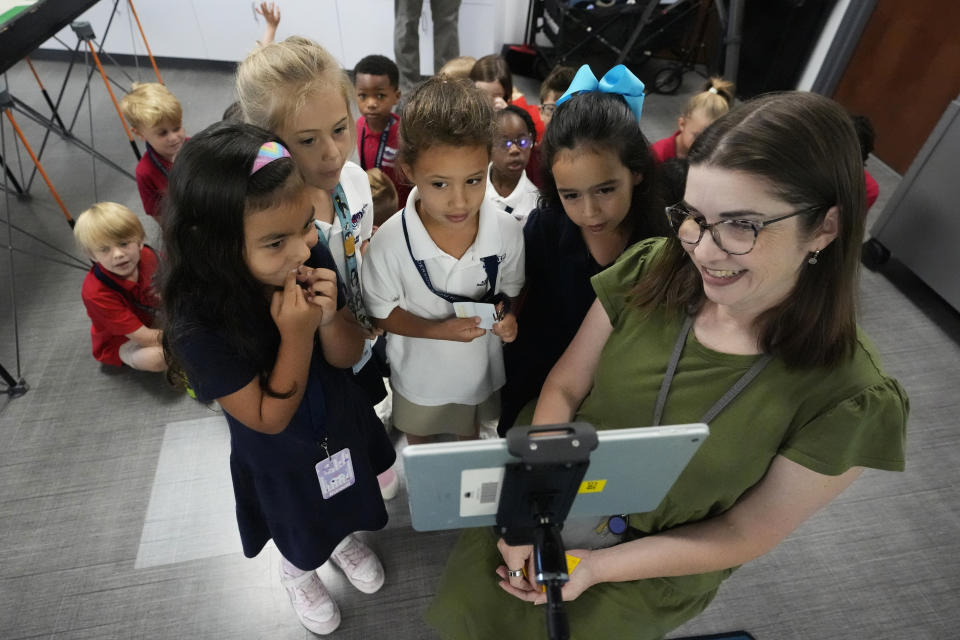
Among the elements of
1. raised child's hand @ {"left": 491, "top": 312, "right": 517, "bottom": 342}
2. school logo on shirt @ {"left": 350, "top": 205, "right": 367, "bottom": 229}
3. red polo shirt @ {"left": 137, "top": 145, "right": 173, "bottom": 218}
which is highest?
school logo on shirt @ {"left": 350, "top": 205, "right": 367, "bottom": 229}

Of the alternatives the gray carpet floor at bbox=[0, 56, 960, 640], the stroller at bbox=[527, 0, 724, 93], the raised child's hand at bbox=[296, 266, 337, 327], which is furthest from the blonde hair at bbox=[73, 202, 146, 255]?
the stroller at bbox=[527, 0, 724, 93]

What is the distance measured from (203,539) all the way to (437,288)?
112cm

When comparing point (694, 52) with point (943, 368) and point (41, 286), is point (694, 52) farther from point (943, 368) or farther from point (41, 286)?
point (41, 286)

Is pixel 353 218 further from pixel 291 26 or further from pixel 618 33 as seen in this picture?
pixel 291 26

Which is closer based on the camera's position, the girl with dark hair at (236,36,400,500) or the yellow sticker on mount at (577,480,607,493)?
the yellow sticker on mount at (577,480,607,493)

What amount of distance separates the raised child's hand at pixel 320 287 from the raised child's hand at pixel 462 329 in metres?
0.29

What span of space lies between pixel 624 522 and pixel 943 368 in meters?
2.03

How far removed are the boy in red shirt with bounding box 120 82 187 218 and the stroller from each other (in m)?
2.81

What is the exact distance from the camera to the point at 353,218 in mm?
1450

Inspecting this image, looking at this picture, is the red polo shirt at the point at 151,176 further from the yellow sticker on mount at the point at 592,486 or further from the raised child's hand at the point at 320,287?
the yellow sticker on mount at the point at 592,486

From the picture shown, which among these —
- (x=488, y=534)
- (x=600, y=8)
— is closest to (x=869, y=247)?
(x=600, y=8)

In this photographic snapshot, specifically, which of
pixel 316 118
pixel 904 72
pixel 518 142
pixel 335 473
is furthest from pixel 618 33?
pixel 335 473

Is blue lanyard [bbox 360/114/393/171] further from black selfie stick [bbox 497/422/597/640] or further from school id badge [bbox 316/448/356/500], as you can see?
black selfie stick [bbox 497/422/597/640]

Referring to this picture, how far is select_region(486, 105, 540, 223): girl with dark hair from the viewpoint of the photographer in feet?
6.04
